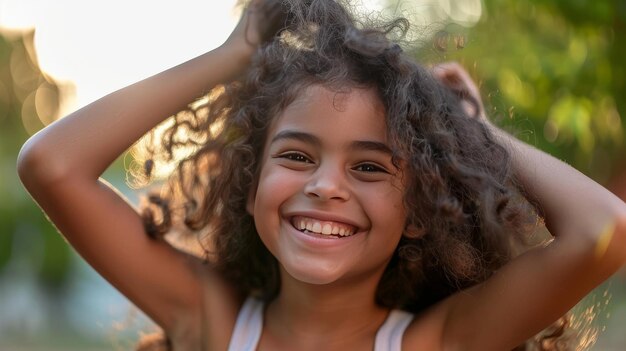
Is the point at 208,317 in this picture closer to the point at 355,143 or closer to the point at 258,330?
the point at 258,330

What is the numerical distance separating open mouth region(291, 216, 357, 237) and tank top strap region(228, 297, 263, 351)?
0.39 m

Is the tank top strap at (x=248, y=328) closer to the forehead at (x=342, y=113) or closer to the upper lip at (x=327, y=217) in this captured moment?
the upper lip at (x=327, y=217)

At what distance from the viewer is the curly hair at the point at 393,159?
7.83ft

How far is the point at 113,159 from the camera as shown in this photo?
2.51 metres

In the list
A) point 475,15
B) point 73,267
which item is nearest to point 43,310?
point 73,267

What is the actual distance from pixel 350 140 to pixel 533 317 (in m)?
0.60

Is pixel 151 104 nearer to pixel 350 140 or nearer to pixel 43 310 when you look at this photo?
pixel 350 140

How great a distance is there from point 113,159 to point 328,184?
0.60m

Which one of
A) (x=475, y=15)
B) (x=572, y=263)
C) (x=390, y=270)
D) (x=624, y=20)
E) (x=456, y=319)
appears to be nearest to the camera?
(x=572, y=263)

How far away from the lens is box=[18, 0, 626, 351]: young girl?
7.68ft

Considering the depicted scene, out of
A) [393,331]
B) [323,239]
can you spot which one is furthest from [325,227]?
[393,331]

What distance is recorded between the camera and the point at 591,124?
3332mm

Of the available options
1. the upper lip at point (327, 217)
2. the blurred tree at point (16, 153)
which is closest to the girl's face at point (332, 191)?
the upper lip at point (327, 217)

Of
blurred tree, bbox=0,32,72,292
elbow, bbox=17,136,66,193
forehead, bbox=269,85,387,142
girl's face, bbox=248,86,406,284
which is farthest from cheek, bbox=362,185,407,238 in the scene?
blurred tree, bbox=0,32,72,292
